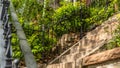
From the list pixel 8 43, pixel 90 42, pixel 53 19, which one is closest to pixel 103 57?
pixel 8 43

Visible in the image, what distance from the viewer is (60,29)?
9367 mm

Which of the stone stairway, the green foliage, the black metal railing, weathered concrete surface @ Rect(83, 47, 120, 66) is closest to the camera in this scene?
the black metal railing

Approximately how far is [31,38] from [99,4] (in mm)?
2910

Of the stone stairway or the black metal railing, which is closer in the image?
the black metal railing

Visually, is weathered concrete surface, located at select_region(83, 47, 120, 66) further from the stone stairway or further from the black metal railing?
the black metal railing

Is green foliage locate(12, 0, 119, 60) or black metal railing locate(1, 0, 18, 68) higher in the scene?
black metal railing locate(1, 0, 18, 68)

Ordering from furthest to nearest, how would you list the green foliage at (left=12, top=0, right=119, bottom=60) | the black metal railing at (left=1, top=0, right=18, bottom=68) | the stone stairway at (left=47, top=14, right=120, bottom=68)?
the green foliage at (left=12, top=0, right=119, bottom=60)
the stone stairway at (left=47, top=14, right=120, bottom=68)
the black metal railing at (left=1, top=0, right=18, bottom=68)

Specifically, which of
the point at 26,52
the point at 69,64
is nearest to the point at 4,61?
the point at 26,52

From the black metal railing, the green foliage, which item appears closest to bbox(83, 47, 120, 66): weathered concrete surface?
the black metal railing

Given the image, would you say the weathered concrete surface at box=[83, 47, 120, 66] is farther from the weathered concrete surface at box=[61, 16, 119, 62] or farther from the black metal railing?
the black metal railing

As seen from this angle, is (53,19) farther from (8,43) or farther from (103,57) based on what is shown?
(8,43)

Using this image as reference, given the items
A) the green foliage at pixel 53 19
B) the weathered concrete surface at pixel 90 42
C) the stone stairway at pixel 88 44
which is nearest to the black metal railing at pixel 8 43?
the stone stairway at pixel 88 44

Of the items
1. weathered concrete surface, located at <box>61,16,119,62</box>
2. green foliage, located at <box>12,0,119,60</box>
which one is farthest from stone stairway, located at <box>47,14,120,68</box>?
green foliage, located at <box>12,0,119,60</box>

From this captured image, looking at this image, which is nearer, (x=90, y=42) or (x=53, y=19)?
(x=90, y=42)
